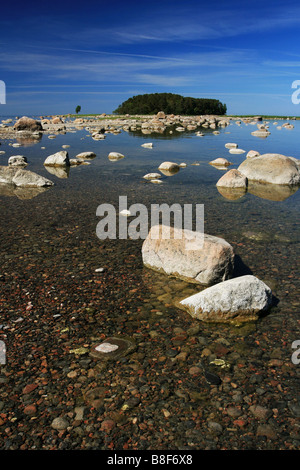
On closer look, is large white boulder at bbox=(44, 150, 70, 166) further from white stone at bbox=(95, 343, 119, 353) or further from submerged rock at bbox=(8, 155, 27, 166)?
white stone at bbox=(95, 343, 119, 353)

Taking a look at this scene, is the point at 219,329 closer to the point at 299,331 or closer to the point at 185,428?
the point at 299,331

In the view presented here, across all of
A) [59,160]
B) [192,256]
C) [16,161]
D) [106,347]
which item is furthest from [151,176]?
[106,347]

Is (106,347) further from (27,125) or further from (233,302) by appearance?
(27,125)

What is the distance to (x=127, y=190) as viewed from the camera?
16.4m

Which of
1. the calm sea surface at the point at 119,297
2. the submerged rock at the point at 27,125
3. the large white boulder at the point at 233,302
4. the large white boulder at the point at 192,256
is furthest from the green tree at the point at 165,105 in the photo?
the large white boulder at the point at 233,302

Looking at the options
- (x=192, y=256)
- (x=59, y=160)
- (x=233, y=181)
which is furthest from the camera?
(x=59, y=160)

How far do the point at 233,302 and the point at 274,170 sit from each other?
1419cm

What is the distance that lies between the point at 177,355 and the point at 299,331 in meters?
2.29

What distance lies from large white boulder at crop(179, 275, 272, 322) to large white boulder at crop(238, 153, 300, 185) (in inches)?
528

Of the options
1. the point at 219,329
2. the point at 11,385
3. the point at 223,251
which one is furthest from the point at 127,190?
the point at 11,385

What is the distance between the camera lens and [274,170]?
18.2 metres

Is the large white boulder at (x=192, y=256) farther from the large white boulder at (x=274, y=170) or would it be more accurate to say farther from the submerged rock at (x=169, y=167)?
the submerged rock at (x=169, y=167)

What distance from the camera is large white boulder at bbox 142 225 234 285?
720 cm

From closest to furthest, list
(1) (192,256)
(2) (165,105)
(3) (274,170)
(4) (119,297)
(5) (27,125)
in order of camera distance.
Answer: (4) (119,297)
(1) (192,256)
(3) (274,170)
(5) (27,125)
(2) (165,105)
